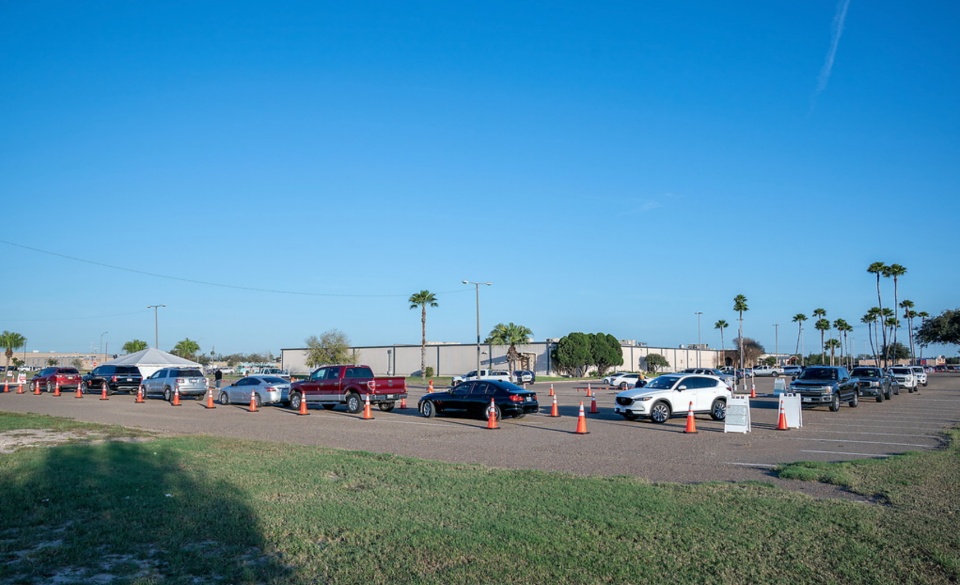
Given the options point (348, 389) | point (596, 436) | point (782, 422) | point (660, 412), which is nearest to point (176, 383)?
point (348, 389)

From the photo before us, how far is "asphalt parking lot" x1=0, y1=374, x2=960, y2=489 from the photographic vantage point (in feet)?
46.9

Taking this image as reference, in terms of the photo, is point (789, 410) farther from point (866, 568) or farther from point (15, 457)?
point (15, 457)

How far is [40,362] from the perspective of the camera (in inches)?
7156

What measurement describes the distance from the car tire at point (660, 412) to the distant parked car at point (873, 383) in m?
14.4

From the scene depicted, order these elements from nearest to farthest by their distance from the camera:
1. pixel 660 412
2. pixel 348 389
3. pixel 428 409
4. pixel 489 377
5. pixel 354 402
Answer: pixel 660 412 < pixel 428 409 < pixel 354 402 < pixel 348 389 < pixel 489 377

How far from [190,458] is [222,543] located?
6878 millimetres

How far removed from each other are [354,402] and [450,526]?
2114cm

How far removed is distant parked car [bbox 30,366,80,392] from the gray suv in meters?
11.7

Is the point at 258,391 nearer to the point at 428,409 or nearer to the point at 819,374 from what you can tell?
the point at 428,409

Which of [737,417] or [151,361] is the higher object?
[151,361]

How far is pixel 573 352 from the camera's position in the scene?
89125 mm

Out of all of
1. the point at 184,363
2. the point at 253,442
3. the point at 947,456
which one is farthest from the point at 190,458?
the point at 184,363

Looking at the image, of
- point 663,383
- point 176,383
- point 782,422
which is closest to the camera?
point 782,422

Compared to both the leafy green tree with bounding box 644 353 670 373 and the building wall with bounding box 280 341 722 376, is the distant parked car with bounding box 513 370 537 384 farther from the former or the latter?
the leafy green tree with bounding box 644 353 670 373
